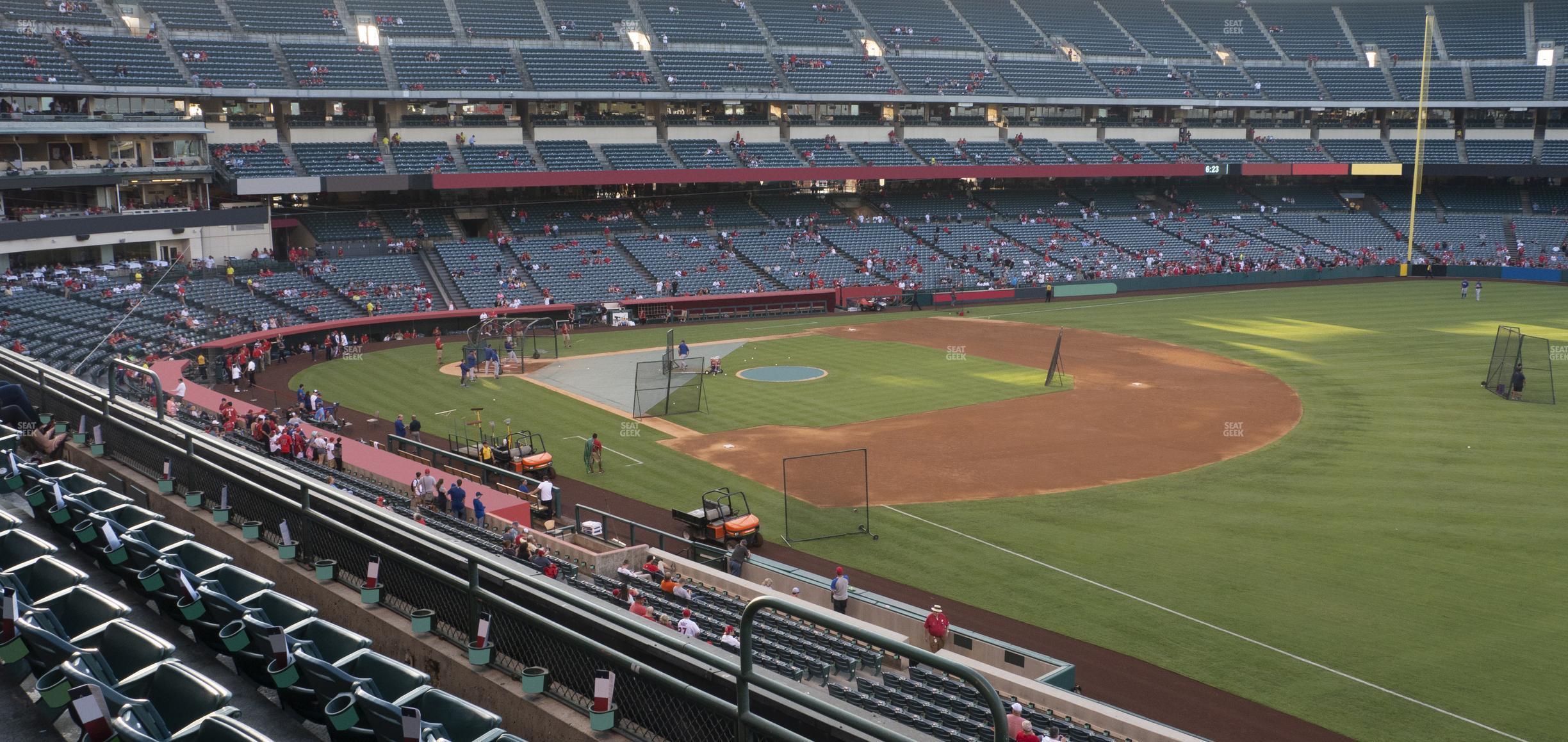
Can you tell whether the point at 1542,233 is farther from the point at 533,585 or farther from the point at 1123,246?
the point at 533,585

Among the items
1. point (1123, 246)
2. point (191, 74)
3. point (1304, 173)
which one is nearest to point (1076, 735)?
point (191, 74)

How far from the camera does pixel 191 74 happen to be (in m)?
61.9

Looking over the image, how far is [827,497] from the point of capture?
29719 mm

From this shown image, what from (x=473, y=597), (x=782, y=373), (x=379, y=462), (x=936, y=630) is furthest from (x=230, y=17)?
(x=473, y=597)

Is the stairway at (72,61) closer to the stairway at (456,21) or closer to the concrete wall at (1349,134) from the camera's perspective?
the stairway at (456,21)

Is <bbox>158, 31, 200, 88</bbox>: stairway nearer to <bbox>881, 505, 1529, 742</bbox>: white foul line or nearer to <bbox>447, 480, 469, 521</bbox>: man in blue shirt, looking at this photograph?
<bbox>447, 480, 469, 521</bbox>: man in blue shirt

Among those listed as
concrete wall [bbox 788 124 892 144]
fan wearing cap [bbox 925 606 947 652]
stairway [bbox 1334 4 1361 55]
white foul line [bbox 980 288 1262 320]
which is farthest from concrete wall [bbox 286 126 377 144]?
stairway [bbox 1334 4 1361 55]

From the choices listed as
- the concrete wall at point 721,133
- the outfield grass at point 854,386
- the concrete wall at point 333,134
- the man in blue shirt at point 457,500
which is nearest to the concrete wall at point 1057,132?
the concrete wall at point 721,133

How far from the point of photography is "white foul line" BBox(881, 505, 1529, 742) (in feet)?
55.7

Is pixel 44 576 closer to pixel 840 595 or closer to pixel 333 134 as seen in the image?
pixel 840 595

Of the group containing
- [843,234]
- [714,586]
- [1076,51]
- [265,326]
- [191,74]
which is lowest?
[714,586]

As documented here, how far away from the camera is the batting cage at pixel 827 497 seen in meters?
27.1

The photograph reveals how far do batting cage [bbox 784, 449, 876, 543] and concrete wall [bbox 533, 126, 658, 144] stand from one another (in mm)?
48290

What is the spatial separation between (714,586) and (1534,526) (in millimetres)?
19086
